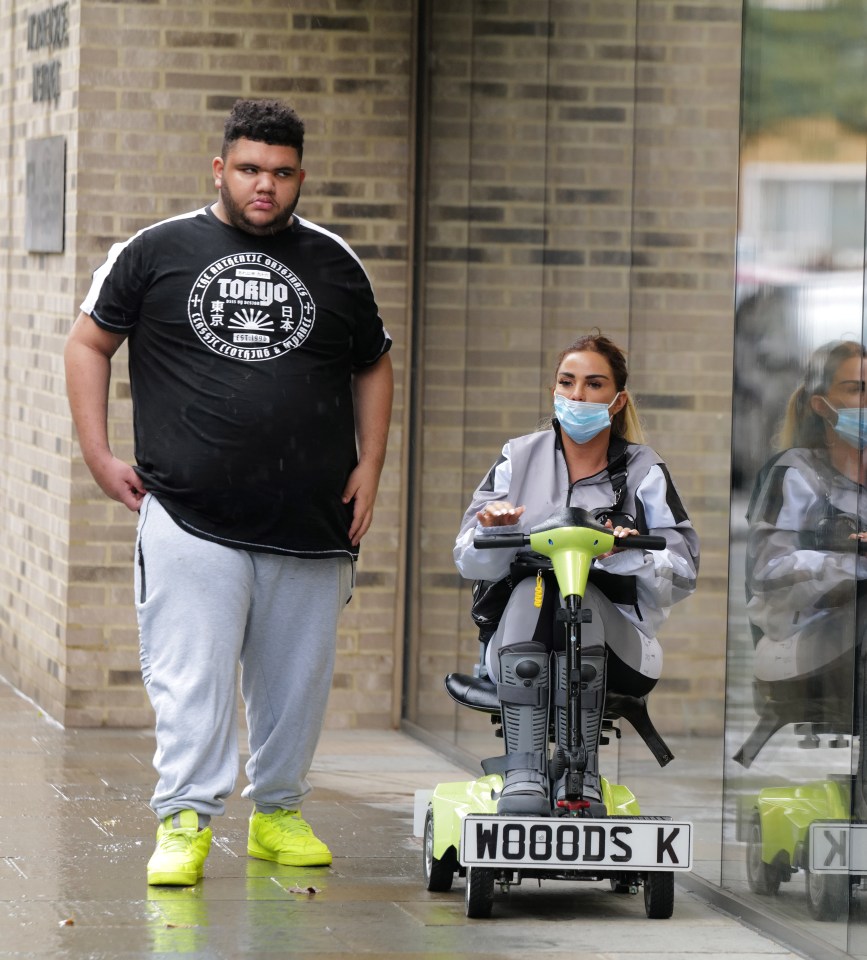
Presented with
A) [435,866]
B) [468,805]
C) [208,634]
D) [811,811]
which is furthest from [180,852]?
[811,811]

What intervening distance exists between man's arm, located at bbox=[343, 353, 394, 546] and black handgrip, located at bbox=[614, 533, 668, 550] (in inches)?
38.6

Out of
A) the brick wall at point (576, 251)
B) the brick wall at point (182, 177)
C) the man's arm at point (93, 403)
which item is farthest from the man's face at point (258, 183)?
the brick wall at point (182, 177)

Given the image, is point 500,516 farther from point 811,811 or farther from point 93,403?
point 93,403

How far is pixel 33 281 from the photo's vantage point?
31.2 feet

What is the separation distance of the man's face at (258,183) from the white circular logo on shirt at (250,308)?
0.12m

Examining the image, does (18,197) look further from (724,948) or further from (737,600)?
(724,948)

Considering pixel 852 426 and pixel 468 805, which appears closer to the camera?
pixel 852 426

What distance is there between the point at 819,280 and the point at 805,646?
0.94 metres

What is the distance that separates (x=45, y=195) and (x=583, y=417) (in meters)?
4.27

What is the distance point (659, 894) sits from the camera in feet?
17.8

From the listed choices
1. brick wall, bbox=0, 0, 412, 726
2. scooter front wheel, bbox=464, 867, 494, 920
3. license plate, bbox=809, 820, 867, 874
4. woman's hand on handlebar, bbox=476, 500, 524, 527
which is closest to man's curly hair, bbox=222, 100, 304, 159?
woman's hand on handlebar, bbox=476, 500, 524, 527

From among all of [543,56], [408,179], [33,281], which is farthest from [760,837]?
[33,281]

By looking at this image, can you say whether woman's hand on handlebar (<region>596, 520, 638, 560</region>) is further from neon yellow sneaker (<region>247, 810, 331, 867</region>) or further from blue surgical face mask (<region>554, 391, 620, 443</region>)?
neon yellow sneaker (<region>247, 810, 331, 867</region>)

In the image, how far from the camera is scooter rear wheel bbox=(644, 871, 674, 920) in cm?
540
